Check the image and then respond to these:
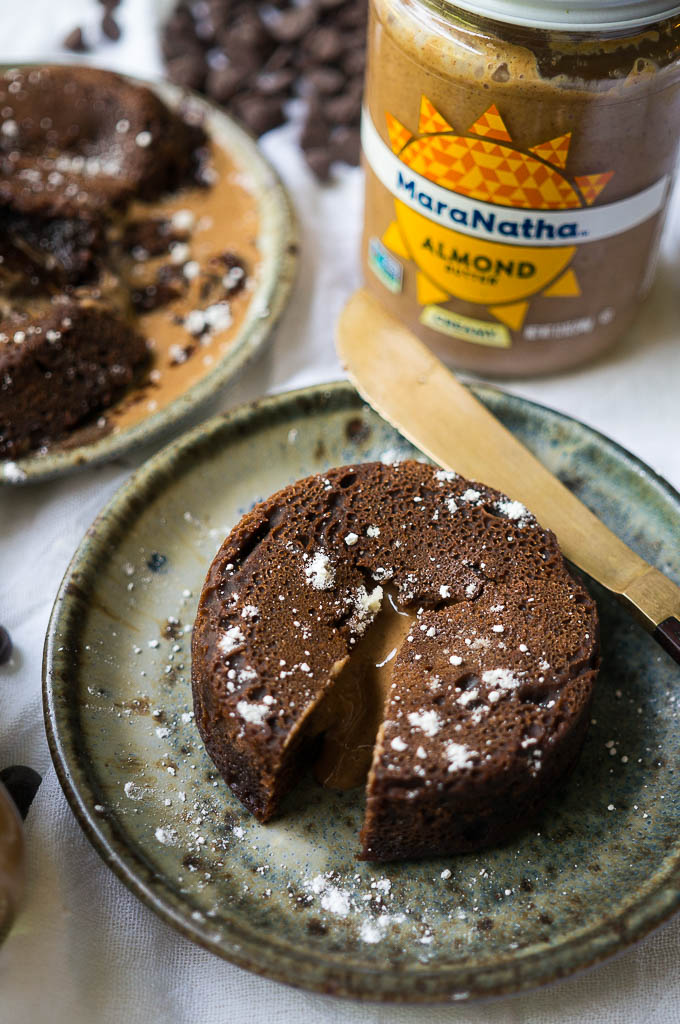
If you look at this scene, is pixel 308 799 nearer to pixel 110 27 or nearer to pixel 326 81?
pixel 326 81

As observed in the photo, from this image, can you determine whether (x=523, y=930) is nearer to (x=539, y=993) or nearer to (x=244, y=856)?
(x=539, y=993)

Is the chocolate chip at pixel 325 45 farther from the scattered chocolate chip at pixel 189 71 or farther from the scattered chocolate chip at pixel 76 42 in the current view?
the scattered chocolate chip at pixel 76 42

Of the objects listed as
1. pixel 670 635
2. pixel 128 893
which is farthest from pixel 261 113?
pixel 128 893

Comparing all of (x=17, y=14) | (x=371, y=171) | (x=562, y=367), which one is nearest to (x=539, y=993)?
(x=562, y=367)

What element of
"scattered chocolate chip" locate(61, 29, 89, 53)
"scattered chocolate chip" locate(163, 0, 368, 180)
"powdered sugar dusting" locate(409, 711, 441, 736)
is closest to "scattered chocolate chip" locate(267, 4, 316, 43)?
"scattered chocolate chip" locate(163, 0, 368, 180)

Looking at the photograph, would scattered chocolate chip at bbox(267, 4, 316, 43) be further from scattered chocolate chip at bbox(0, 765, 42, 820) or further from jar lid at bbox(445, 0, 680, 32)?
scattered chocolate chip at bbox(0, 765, 42, 820)

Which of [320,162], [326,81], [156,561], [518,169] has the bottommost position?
[156,561]

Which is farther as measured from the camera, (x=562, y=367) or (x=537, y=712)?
(x=562, y=367)
